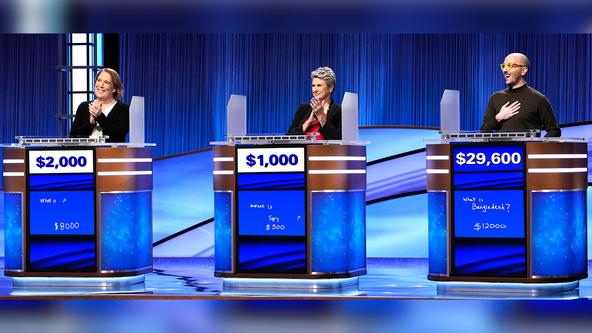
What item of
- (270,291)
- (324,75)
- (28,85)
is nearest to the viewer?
(270,291)

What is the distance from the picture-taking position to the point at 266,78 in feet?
38.7

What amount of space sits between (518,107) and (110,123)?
119 inches

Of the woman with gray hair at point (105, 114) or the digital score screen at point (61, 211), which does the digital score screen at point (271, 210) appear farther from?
the digital score screen at point (61, 211)

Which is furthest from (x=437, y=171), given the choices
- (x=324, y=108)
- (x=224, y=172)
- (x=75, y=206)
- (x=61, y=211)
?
(x=61, y=211)

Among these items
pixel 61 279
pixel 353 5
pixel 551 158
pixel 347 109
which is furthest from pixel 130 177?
pixel 551 158

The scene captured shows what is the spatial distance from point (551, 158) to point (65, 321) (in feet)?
11.4

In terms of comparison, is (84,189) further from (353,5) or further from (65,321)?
(353,5)

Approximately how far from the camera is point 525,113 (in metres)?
8.53

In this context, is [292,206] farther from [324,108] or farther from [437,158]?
[437,158]

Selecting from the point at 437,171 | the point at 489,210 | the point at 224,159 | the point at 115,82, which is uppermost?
the point at 115,82

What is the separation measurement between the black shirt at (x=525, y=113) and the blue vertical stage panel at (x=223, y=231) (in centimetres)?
193

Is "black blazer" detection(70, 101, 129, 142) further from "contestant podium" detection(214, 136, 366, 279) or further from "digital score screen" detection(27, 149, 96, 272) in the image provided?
"contestant podium" detection(214, 136, 366, 279)

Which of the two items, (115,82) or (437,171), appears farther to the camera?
(115,82)

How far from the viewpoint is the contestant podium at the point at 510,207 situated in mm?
8203
